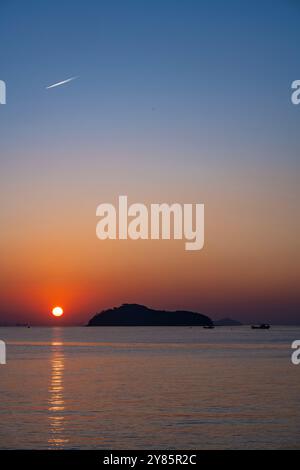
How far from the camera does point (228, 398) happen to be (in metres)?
48.8

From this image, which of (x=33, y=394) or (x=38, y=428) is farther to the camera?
(x=33, y=394)

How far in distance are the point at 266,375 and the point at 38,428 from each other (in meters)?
39.3

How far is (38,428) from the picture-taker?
36.0 meters
